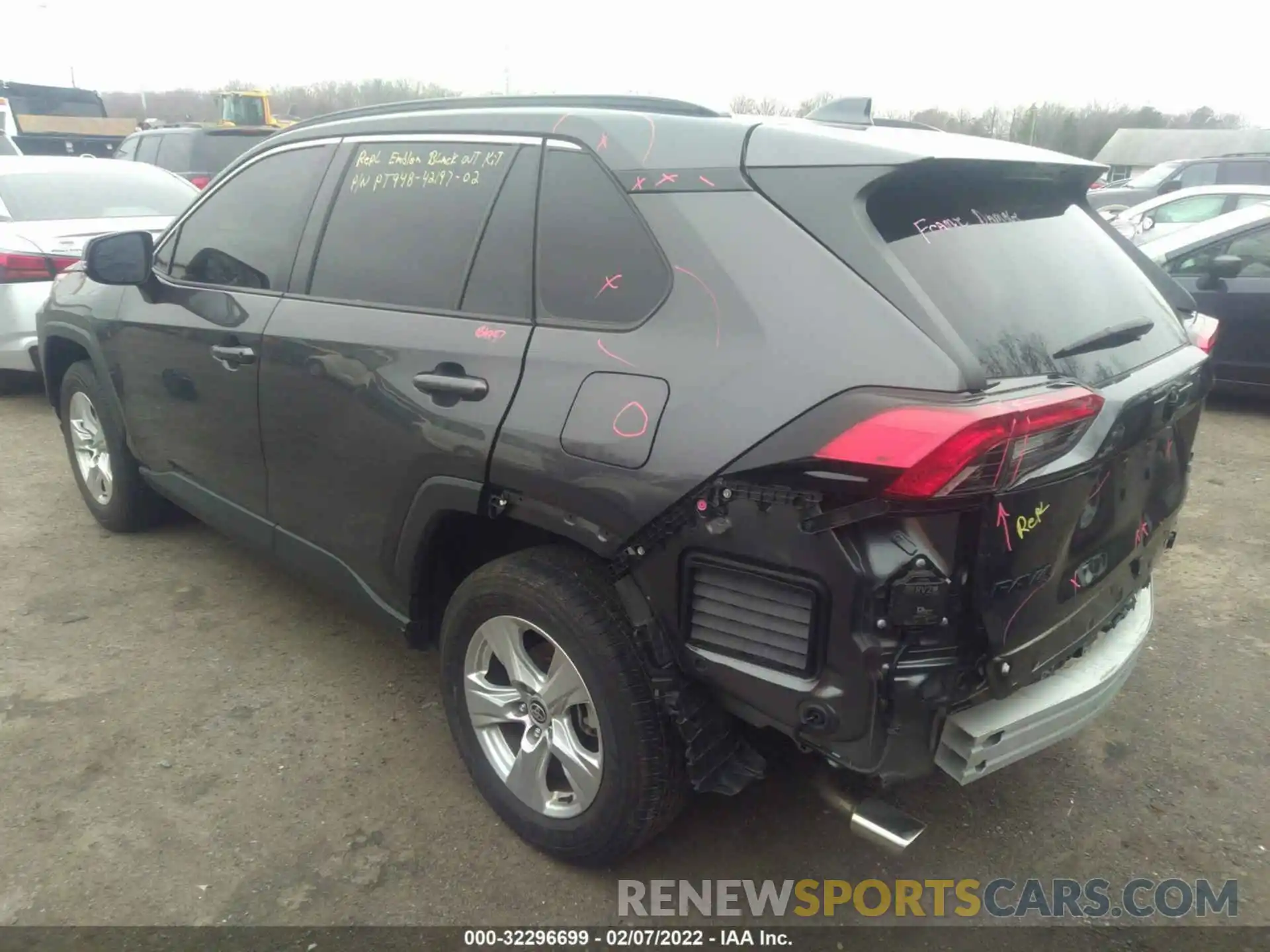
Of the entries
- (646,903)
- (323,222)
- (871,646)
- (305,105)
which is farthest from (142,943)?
(305,105)

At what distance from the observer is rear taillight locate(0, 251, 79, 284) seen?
6270 mm

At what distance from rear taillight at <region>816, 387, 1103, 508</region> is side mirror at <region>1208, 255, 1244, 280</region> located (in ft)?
19.8

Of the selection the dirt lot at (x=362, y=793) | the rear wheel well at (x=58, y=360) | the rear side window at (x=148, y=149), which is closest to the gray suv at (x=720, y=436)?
the dirt lot at (x=362, y=793)

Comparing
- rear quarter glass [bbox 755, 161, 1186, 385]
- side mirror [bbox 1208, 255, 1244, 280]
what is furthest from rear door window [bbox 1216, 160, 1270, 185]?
rear quarter glass [bbox 755, 161, 1186, 385]

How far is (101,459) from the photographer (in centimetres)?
455

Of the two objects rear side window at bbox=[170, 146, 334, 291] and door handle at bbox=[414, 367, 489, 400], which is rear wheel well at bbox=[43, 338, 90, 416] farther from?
door handle at bbox=[414, 367, 489, 400]

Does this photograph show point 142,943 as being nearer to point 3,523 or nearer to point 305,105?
point 3,523

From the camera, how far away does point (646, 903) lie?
2.45 meters

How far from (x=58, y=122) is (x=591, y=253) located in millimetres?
23158

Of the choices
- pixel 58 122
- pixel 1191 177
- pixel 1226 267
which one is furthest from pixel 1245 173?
pixel 58 122

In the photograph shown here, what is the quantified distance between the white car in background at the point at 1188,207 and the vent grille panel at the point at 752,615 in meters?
9.05

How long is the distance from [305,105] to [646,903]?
126ft

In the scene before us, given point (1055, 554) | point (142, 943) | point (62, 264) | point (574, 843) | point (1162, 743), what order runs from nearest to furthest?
point (1055, 554)
point (142, 943)
point (574, 843)
point (1162, 743)
point (62, 264)

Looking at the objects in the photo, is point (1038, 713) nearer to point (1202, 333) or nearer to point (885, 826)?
point (885, 826)
